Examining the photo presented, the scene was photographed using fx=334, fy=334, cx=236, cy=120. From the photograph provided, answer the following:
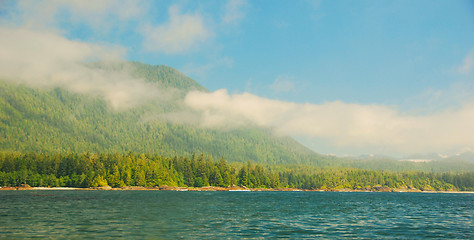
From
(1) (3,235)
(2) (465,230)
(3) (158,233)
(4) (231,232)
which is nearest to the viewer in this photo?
(1) (3,235)

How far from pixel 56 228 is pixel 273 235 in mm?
31734

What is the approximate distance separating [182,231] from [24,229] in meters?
22.1

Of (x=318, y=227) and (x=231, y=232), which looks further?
(x=318, y=227)

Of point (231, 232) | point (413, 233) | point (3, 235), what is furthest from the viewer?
point (413, 233)

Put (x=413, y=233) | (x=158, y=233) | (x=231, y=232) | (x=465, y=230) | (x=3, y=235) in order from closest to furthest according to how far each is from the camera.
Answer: (x=3, y=235)
(x=158, y=233)
(x=231, y=232)
(x=413, y=233)
(x=465, y=230)

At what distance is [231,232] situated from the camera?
4975cm

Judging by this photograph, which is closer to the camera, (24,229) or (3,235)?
(3,235)

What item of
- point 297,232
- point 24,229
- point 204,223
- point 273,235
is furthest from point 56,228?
point 297,232

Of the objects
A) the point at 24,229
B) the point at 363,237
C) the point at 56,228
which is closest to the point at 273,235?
the point at 363,237

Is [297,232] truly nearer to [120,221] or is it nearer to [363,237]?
[363,237]

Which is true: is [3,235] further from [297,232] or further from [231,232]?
[297,232]

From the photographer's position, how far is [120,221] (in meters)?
58.4

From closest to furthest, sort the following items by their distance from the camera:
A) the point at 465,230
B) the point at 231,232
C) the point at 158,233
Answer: the point at 158,233 < the point at 231,232 < the point at 465,230

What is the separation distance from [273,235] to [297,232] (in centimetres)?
523
